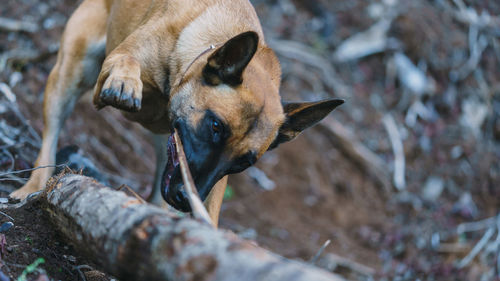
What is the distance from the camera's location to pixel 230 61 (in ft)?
9.98

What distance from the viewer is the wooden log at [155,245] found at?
A: 1.56m

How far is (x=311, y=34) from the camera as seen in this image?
29.1 ft

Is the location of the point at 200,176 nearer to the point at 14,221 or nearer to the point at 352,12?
the point at 14,221

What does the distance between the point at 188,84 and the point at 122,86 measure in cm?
42

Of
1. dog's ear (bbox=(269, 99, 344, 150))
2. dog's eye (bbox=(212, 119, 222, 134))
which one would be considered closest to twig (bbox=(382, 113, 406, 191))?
dog's ear (bbox=(269, 99, 344, 150))

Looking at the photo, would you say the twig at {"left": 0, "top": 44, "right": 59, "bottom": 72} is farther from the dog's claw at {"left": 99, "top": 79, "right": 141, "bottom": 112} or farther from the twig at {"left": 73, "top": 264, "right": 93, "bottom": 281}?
the twig at {"left": 73, "top": 264, "right": 93, "bottom": 281}

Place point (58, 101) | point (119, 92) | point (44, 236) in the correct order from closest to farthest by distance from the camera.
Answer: point (44, 236) < point (119, 92) < point (58, 101)

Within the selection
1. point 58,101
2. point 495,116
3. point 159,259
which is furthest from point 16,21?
point 495,116

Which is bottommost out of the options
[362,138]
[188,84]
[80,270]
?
[362,138]

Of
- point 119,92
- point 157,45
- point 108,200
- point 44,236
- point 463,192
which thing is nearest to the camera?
point 108,200

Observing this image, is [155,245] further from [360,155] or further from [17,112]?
[360,155]

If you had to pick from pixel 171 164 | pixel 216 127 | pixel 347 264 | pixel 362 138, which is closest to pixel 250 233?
pixel 347 264

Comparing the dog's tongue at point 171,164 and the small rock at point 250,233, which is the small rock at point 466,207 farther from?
the dog's tongue at point 171,164

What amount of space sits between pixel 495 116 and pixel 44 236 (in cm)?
854
